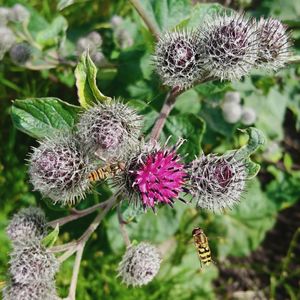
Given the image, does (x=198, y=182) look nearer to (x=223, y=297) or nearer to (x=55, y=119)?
(x=55, y=119)

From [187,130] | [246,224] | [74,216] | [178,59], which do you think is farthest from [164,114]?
[246,224]

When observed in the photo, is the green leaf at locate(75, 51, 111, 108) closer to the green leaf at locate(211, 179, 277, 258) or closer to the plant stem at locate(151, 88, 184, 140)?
the plant stem at locate(151, 88, 184, 140)

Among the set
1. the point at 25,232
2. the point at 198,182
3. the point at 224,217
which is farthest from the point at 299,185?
the point at 25,232

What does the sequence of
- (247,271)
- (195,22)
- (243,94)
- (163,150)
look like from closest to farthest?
(163,150)
(195,22)
(243,94)
(247,271)

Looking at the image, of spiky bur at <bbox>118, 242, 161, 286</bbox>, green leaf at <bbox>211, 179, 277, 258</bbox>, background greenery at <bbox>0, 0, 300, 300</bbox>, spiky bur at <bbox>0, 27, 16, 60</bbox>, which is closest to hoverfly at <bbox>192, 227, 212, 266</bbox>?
spiky bur at <bbox>118, 242, 161, 286</bbox>

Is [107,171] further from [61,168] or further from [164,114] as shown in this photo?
[164,114]

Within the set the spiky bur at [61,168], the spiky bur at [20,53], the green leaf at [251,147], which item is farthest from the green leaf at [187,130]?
the spiky bur at [20,53]

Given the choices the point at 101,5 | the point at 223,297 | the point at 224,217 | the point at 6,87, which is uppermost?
the point at 101,5
